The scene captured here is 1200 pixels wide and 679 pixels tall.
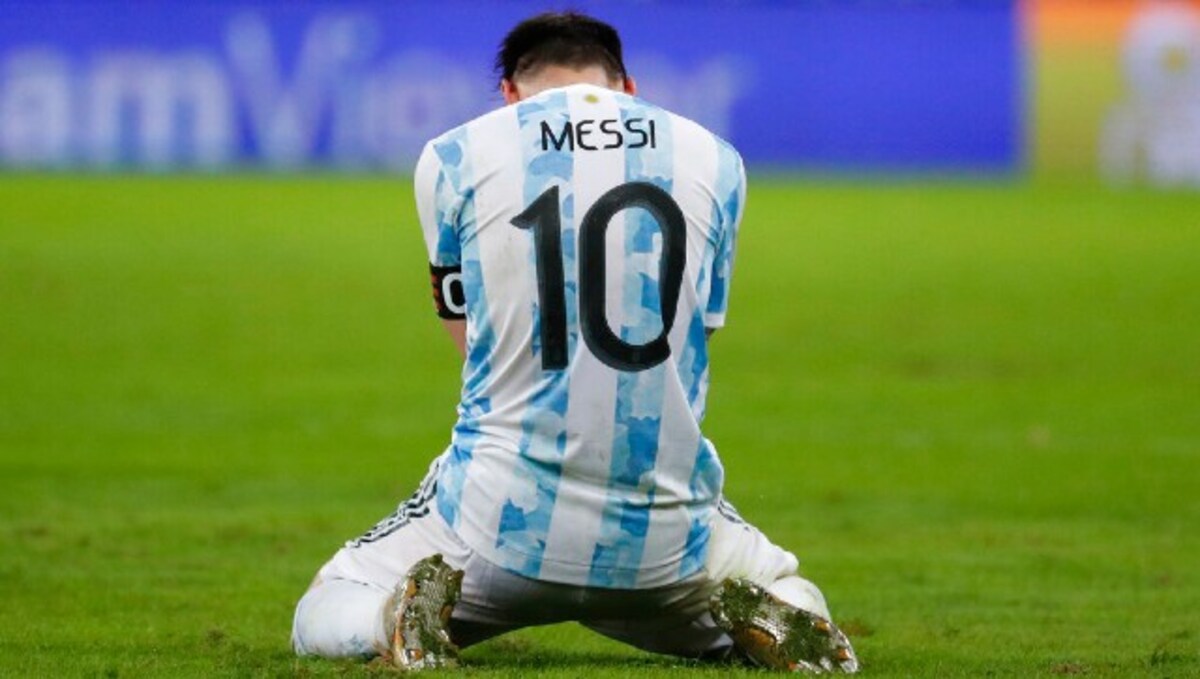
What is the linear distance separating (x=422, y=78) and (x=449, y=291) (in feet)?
78.5

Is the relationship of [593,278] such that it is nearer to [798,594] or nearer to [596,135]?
[596,135]

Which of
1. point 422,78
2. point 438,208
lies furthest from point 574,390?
point 422,78

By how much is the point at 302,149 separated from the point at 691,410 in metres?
24.8

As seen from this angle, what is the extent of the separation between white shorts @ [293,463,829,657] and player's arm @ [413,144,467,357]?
1.44 ft

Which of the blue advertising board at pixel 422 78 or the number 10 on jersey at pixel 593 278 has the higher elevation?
the number 10 on jersey at pixel 593 278

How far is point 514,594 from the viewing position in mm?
6297

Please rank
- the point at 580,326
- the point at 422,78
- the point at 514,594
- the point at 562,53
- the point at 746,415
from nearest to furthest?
the point at 580,326, the point at 514,594, the point at 562,53, the point at 746,415, the point at 422,78

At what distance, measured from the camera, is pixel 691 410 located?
6.26 metres

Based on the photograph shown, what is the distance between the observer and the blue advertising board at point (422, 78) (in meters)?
29.6

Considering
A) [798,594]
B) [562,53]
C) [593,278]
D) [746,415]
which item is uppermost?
[562,53]

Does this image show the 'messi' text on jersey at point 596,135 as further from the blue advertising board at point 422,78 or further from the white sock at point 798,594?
the blue advertising board at point 422,78

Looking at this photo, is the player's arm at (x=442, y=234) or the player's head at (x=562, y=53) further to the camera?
the player's head at (x=562, y=53)

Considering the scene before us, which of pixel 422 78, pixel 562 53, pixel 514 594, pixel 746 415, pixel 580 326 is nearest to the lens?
pixel 580 326

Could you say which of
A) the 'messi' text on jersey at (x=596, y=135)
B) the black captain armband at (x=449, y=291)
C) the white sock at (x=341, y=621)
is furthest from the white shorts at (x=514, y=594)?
the 'messi' text on jersey at (x=596, y=135)
